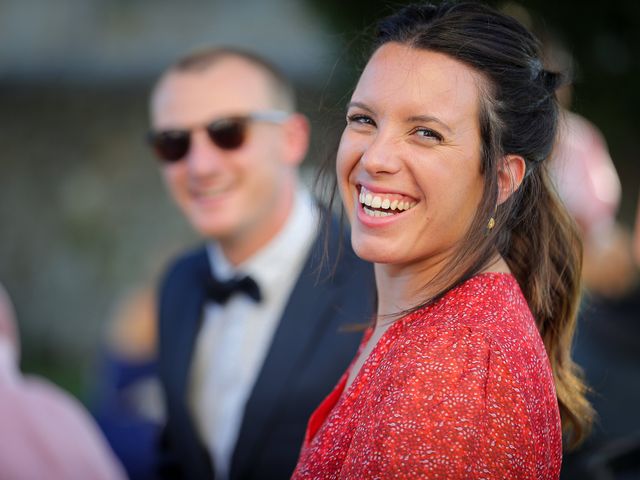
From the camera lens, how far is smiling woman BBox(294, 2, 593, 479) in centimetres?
119

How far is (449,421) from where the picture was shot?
3.84 ft

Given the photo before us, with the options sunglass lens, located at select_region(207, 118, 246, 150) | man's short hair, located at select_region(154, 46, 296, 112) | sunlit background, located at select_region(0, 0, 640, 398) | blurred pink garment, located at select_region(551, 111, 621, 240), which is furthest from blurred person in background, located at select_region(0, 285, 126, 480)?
sunlit background, located at select_region(0, 0, 640, 398)

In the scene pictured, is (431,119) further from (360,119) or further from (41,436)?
(41,436)

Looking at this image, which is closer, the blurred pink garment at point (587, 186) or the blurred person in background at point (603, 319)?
the blurred person in background at point (603, 319)

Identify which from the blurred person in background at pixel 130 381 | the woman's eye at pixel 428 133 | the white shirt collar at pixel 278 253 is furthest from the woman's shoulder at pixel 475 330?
the blurred person in background at pixel 130 381

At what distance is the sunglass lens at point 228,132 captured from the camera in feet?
9.40

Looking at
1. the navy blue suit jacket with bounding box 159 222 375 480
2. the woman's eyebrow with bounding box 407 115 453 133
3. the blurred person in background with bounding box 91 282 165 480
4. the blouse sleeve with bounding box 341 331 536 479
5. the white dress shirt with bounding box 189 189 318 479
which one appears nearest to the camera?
the blouse sleeve with bounding box 341 331 536 479

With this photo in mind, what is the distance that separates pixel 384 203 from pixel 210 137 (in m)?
1.59

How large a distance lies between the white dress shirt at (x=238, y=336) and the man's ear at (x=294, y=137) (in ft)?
0.81

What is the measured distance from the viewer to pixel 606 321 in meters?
3.28

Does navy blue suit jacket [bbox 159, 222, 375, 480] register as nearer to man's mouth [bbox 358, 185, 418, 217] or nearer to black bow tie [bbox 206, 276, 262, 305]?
black bow tie [bbox 206, 276, 262, 305]

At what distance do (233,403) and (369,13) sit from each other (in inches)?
121

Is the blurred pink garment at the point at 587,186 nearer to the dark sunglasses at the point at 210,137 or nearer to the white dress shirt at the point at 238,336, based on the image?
the white dress shirt at the point at 238,336

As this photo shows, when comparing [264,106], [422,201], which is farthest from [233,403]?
[422,201]
